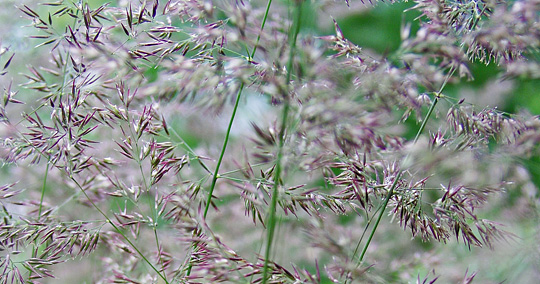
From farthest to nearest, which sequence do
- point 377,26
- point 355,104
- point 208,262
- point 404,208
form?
point 377,26, point 404,208, point 208,262, point 355,104

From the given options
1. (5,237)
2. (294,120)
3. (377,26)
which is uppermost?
(294,120)

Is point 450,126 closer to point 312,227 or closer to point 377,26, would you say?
point 312,227

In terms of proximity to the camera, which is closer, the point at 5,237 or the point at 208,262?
the point at 208,262

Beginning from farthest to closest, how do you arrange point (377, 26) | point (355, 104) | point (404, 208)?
point (377, 26) → point (404, 208) → point (355, 104)

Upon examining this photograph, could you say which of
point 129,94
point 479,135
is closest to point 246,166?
point 129,94

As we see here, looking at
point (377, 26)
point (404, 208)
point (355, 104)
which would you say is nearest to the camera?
point (355, 104)

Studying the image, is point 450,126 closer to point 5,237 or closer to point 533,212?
Answer: point 533,212

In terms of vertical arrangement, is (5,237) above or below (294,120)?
below

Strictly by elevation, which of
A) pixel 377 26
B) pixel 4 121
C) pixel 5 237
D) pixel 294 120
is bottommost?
pixel 377 26

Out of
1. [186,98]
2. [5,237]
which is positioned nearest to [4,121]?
[5,237]
